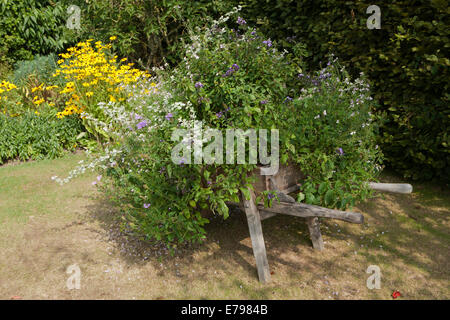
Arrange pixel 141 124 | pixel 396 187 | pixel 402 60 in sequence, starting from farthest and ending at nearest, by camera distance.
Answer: pixel 402 60 → pixel 141 124 → pixel 396 187

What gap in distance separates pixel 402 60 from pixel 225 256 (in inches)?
107

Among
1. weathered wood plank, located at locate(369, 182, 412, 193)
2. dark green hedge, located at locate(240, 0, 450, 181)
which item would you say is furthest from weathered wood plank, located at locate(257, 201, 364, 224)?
dark green hedge, located at locate(240, 0, 450, 181)

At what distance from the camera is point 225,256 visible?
3.17 metres

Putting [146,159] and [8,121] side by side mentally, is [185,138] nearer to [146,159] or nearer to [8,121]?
[146,159]

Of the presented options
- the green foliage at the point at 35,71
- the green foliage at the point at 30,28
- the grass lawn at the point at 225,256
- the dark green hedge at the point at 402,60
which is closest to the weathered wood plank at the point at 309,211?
the grass lawn at the point at 225,256

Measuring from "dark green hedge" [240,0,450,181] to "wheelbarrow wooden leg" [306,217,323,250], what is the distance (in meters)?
1.66

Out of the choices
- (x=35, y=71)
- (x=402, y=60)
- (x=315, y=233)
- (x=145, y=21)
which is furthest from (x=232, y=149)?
(x=35, y=71)

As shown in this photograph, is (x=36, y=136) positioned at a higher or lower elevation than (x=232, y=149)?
lower

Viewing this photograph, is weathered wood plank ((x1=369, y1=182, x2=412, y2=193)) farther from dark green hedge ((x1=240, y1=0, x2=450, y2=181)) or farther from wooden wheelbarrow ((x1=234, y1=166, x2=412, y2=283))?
dark green hedge ((x1=240, y1=0, x2=450, y2=181))

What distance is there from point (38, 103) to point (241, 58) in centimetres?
412

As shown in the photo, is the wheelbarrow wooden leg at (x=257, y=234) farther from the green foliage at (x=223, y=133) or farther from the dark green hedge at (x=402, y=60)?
the dark green hedge at (x=402, y=60)

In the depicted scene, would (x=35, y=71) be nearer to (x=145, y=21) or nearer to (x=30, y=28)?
(x=30, y=28)

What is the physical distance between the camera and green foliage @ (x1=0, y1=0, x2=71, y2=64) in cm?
764

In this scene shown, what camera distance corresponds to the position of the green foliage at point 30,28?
25.1 feet
